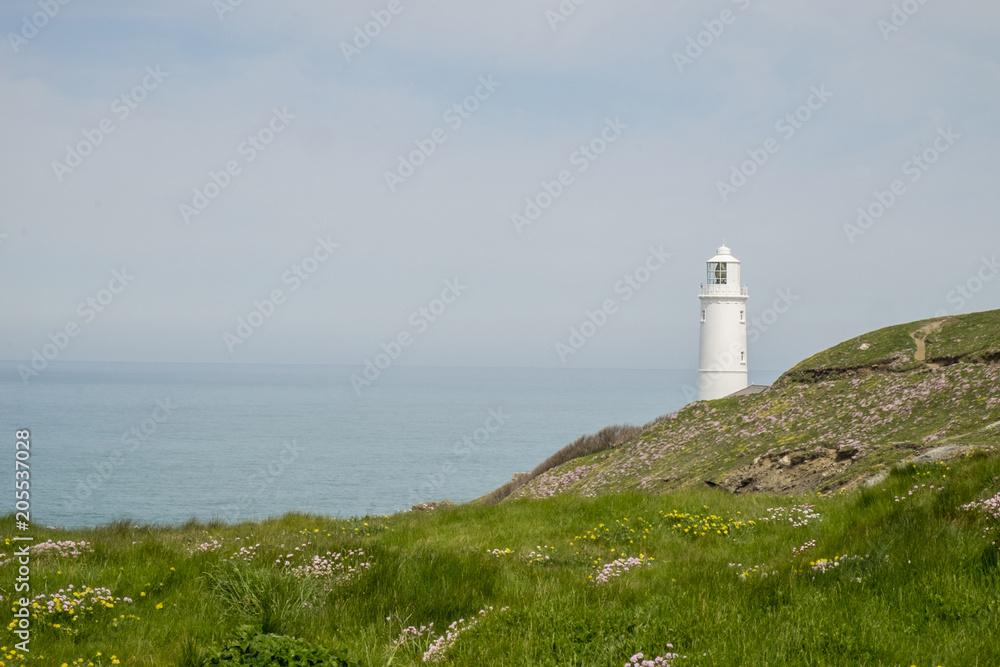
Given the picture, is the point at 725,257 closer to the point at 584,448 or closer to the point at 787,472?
the point at 584,448

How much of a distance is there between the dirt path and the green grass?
16.0 m

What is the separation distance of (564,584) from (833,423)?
676 inches

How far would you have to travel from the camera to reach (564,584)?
855 cm

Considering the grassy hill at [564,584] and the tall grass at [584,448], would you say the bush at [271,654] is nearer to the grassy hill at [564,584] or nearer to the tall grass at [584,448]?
the grassy hill at [564,584]

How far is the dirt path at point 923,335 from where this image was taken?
86.0 ft

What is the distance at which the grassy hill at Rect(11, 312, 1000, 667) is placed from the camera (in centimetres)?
610

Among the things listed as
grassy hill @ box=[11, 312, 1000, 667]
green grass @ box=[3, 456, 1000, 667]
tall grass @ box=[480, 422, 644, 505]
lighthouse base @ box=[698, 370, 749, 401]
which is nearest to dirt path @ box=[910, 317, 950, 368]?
grassy hill @ box=[11, 312, 1000, 667]

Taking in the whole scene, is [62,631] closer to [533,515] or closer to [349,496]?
[533,515]

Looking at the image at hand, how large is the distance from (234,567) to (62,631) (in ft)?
5.88

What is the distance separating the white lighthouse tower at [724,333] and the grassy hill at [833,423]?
25088 mm

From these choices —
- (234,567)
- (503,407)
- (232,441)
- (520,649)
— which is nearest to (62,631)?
(234,567)

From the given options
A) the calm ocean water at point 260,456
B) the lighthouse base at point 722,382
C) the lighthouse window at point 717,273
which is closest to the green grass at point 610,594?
the calm ocean water at point 260,456

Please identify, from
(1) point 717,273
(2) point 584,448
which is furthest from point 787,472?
(1) point 717,273

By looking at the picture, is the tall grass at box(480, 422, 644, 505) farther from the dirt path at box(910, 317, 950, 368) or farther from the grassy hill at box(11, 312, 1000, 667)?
the grassy hill at box(11, 312, 1000, 667)
